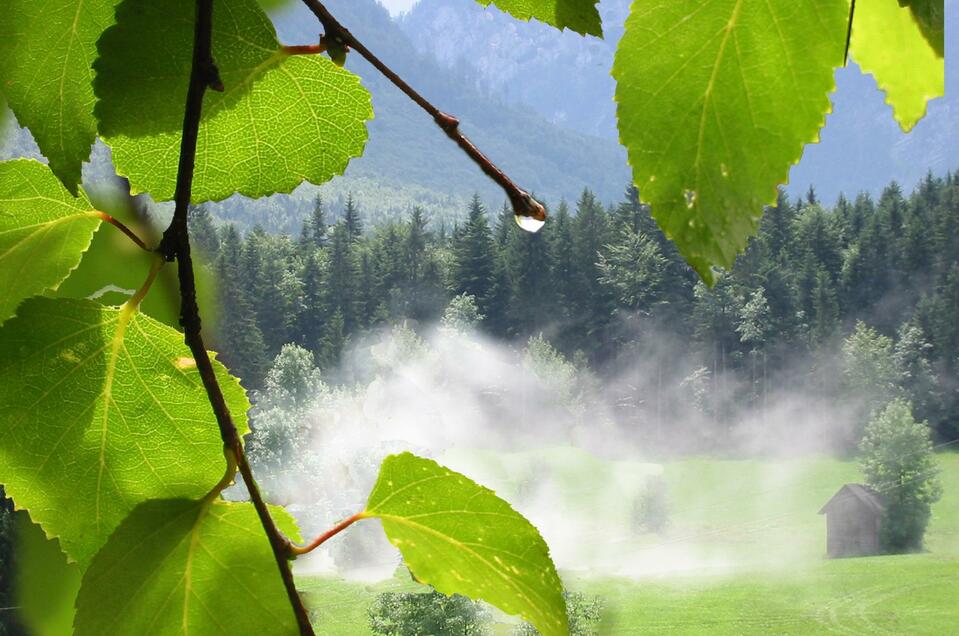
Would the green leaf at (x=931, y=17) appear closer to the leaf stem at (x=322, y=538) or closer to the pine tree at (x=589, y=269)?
the leaf stem at (x=322, y=538)

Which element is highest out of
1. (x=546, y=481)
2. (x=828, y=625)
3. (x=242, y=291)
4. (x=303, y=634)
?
(x=242, y=291)

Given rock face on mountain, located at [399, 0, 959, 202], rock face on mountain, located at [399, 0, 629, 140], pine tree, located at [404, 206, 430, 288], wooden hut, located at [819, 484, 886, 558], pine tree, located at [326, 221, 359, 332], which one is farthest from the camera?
rock face on mountain, located at [399, 0, 629, 140]

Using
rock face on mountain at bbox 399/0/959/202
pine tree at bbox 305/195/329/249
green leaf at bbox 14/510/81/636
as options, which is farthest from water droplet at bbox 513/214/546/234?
rock face on mountain at bbox 399/0/959/202

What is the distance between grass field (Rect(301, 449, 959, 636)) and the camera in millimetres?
9211

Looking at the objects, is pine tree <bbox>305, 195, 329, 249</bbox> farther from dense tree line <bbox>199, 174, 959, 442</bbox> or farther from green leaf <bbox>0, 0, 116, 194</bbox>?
green leaf <bbox>0, 0, 116, 194</bbox>

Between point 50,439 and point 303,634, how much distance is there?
0.16 feet

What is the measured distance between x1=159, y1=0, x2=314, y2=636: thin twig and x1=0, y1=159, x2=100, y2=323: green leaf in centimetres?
5

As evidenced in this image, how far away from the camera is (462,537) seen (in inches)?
4.8

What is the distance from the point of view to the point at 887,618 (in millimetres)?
9031

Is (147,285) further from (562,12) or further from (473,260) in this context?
(473,260)

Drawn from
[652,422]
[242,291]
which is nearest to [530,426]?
[652,422]

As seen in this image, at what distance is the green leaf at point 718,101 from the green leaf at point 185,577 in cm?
7

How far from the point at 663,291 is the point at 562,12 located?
9.48 m

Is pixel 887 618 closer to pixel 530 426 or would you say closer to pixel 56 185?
pixel 530 426
